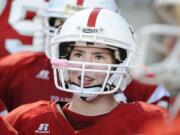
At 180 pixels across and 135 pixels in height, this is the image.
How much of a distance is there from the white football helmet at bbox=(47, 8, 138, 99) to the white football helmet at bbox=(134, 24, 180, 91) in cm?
24

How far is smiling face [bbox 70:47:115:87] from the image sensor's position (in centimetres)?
376

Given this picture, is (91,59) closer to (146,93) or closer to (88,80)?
(88,80)

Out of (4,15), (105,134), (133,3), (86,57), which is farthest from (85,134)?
(133,3)

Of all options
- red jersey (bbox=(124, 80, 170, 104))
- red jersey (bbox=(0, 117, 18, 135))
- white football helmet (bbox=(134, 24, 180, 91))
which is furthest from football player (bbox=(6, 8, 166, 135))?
red jersey (bbox=(124, 80, 170, 104))

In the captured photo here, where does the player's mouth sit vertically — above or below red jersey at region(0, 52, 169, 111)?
above

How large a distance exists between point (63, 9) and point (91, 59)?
95 centimetres

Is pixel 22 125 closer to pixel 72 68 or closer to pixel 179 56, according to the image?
pixel 72 68

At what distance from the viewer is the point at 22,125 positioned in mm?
3777

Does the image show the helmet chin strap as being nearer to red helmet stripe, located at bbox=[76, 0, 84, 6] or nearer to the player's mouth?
the player's mouth

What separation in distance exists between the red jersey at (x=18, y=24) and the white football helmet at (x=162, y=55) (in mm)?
882

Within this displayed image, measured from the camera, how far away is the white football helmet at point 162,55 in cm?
437

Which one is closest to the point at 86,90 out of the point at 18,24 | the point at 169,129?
the point at 169,129

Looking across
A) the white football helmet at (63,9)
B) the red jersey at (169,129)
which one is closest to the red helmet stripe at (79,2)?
the white football helmet at (63,9)

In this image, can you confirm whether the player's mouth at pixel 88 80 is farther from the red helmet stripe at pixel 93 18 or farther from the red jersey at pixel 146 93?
the red jersey at pixel 146 93
